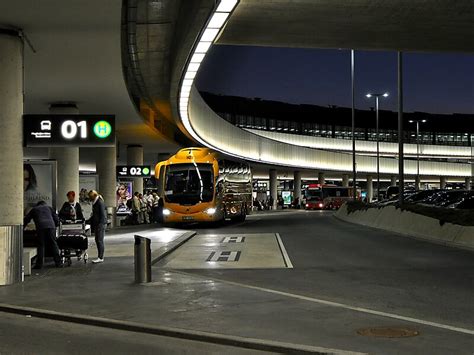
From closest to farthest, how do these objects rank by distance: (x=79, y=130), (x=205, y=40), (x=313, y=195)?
(x=79, y=130), (x=205, y=40), (x=313, y=195)

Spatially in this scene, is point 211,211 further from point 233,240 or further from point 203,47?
point 203,47

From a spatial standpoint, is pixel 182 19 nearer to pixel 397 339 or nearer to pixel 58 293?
pixel 58 293

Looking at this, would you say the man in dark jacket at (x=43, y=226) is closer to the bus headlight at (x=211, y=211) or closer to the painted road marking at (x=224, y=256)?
the painted road marking at (x=224, y=256)

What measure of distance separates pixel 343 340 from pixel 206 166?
25.4 m

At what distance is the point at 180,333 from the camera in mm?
8430

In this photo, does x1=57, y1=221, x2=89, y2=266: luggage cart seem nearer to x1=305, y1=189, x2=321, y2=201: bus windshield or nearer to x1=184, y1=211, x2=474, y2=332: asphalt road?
x1=184, y1=211, x2=474, y2=332: asphalt road

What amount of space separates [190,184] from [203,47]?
17016 millimetres

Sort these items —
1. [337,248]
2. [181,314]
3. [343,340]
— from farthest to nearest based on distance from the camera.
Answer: [337,248] < [181,314] < [343,340]

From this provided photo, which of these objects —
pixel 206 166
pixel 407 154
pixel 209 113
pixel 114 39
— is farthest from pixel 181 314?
pixel 407 154

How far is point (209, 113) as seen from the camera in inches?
1726

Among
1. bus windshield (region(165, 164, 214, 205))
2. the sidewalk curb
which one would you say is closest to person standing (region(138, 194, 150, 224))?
bus windshield (region(165, 164, 214, 205))

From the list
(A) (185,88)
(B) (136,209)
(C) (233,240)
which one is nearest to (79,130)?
(A) (185,88)

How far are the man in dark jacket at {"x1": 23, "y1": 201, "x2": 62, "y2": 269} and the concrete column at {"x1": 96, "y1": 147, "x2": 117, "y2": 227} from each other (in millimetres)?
21157

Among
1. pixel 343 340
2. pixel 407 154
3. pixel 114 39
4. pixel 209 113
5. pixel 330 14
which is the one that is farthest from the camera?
pixel 407 154
